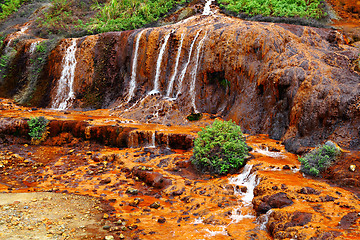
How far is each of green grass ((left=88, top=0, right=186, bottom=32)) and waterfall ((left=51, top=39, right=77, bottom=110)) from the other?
5.13 meters

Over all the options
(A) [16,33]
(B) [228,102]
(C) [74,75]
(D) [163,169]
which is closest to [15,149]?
(D) [163,169]

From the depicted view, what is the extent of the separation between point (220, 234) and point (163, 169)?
396 centimetres

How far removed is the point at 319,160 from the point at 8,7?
34.9 meters

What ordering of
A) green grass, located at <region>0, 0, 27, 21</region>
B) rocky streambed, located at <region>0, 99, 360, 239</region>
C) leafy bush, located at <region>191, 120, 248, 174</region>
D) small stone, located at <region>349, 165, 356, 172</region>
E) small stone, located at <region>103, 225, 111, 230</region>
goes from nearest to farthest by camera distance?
rocky streambed, located at <region>0, 99, 360, 239</region> < small stone, located at <region>103, 225, 111, 230</region> < small stone, located at <region>349, 165, 356, 172</region> < leafy bush, located at <region>191, 120, 248, 174</region> < green grass, located at <region>0, 0, 27, 21</region>

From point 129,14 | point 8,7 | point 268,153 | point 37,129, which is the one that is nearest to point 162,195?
point 268,153

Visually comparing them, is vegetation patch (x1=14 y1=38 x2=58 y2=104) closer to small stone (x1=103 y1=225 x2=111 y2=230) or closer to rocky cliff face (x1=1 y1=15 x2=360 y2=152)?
rocky cliff face (x1=1 y1=15 x2=360 y2=152)

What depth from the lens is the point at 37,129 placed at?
12.3 m

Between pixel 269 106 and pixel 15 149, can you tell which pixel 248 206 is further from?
pixel 15 149

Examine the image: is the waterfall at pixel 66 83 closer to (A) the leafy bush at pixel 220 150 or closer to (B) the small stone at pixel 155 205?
(A) the leafy bush at pixel 220 150

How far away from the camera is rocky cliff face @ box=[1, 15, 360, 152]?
961cm

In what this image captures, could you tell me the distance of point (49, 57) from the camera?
19.5 m

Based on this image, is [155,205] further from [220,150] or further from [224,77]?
[224,77]

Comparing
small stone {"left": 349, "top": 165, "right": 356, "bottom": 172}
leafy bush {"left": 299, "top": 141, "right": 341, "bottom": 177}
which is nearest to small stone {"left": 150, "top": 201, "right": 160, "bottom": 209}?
leafy bush {"left": 299, "top": 141, "right": 341, "bottom": 177}

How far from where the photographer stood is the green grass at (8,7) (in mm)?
30438
